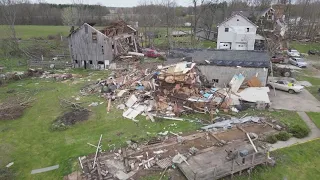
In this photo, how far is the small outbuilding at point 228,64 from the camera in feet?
80.8

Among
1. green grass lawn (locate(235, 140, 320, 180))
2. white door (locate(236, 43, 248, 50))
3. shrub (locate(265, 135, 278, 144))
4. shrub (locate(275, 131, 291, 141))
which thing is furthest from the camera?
white door (locate(236, 43, 248, 50))

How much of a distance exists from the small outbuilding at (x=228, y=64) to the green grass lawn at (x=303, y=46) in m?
27.7

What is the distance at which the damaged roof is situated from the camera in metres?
24.9

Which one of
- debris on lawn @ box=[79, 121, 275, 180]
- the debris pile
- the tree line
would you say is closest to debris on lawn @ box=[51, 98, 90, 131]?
the debris pile

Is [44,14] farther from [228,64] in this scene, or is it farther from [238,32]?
[228,64]

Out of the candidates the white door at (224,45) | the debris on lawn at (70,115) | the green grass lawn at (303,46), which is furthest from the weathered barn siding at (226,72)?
the green grass lawn at (303,46)

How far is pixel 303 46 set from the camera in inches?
2013

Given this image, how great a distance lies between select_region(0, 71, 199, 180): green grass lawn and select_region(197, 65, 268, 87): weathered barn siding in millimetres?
8510

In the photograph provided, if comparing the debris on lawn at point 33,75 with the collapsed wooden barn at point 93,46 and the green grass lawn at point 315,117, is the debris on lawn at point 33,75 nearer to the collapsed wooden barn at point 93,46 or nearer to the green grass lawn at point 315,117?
the collapsed wooden barn at point 93,46

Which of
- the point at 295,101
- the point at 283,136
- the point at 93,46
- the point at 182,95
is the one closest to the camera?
the point at 283,136

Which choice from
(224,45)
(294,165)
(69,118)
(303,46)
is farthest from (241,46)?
(69,118)

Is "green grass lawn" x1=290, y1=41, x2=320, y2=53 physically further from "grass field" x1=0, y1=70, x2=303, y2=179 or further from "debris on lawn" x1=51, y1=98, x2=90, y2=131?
"debris on lawn" x1=51, y1=98, x2=90, y2=131

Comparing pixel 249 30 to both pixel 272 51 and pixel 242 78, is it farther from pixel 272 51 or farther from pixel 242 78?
pixel 242 78

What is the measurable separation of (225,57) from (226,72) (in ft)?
6.44
